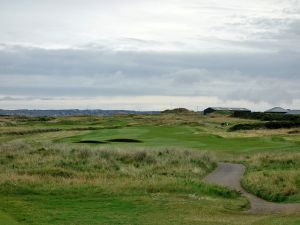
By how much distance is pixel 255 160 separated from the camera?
41.0 meters

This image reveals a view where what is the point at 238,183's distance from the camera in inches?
1232

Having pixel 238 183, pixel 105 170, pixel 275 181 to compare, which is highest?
pixel 275 181

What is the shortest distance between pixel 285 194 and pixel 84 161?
53.2 ft

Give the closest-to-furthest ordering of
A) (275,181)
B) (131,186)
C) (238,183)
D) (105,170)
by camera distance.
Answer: (131,186) → (275,181) → (238,183) → (105,170)

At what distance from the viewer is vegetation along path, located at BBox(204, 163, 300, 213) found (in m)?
23.1

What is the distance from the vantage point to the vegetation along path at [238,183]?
75.9ft

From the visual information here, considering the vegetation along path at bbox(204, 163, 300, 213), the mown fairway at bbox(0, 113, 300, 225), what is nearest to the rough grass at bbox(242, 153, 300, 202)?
the mown fairway at bbox(0, 113, 300, 225)

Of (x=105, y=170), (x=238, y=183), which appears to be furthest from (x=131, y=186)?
(x=105, y=170)

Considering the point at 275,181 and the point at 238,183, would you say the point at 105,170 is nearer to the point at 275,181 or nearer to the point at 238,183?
the point at 238,183

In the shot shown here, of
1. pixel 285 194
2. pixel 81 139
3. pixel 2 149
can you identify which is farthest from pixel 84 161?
pixel 81 139

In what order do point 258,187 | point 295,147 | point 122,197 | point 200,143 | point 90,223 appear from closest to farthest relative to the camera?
point 90,223 < point 122,197 < point 258,187 < point 295,147 < point 200,143

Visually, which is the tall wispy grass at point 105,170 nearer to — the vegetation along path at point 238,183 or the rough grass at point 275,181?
the vegetation along path at point 238,183

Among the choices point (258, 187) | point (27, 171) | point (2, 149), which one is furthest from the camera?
point (2, 149)

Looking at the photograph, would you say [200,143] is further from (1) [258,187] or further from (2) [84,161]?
(1) [258,187]
